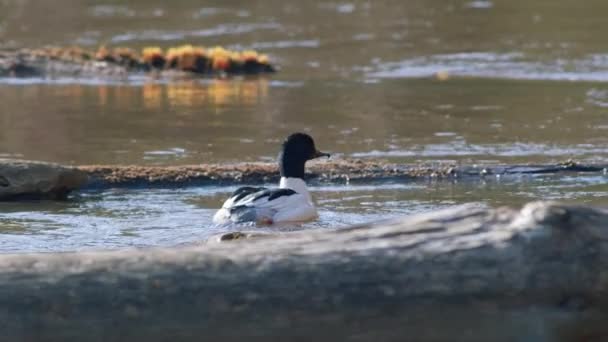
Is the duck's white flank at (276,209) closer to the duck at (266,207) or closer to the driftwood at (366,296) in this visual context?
the duck at (266,207)

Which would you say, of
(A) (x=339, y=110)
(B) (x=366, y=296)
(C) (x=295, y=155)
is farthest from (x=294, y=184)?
(A) (x=339, y=110)

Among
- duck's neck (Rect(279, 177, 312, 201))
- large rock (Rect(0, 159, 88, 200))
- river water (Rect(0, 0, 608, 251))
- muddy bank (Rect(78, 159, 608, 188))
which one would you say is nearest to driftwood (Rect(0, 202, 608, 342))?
river water (Rect(0, 0, 608, 251))

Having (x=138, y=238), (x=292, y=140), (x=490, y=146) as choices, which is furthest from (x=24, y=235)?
(x=490, y=146)

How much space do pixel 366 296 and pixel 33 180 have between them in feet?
23.0

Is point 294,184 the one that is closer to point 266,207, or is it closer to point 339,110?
point 266,207

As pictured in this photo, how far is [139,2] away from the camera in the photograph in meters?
39.0

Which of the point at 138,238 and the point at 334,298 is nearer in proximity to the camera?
the point at 334,298

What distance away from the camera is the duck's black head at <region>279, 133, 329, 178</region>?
35.1 feet

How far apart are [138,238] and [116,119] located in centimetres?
806

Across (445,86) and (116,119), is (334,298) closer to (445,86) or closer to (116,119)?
(116,119)

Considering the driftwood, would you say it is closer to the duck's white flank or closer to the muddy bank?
the duck's white flank

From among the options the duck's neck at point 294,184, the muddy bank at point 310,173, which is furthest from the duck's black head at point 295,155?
the muddy bank at point 310,173

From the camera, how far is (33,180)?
10.9 meters

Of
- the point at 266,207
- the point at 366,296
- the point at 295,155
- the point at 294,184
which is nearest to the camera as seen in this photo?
the point at 366,296
